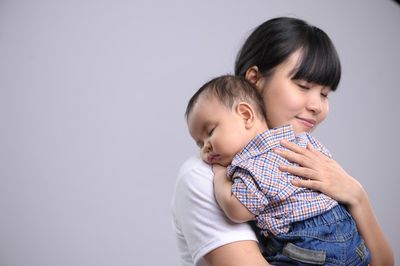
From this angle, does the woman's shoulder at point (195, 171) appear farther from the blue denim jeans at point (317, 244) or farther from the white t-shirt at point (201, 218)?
the blue denim jeans at point (317, 244)

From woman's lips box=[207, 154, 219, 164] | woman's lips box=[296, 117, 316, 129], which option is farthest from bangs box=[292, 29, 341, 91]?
woman's lips box=[207, 154, 219, 164]

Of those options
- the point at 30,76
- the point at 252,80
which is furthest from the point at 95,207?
the point at 252,80

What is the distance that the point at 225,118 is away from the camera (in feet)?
3.74

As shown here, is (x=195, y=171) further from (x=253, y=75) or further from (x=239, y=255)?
(x=253, y=75)

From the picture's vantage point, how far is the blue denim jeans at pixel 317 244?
1029 mm

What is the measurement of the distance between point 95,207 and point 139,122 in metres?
→ 0.49

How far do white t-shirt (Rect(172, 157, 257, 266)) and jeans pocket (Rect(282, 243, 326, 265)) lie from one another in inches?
3.4

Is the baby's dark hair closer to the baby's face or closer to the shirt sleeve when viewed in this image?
the baby's face

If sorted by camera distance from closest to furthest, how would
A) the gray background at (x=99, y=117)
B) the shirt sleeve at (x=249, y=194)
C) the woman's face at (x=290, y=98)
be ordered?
the shirt sleeve at (x=249, y=194) < the woman's face at (x=290, y=98) < the gray background at (x=99, y=117)

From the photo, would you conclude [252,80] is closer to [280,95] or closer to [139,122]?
[280,95]

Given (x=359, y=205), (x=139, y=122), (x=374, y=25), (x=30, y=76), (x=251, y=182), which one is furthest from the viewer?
(x=374, y=25)

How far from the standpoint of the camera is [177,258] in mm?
2510

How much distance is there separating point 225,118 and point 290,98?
21 centimetres

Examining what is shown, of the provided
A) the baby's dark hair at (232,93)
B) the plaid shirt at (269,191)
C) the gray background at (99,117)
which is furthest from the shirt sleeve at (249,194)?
the gray background at (99,117)
